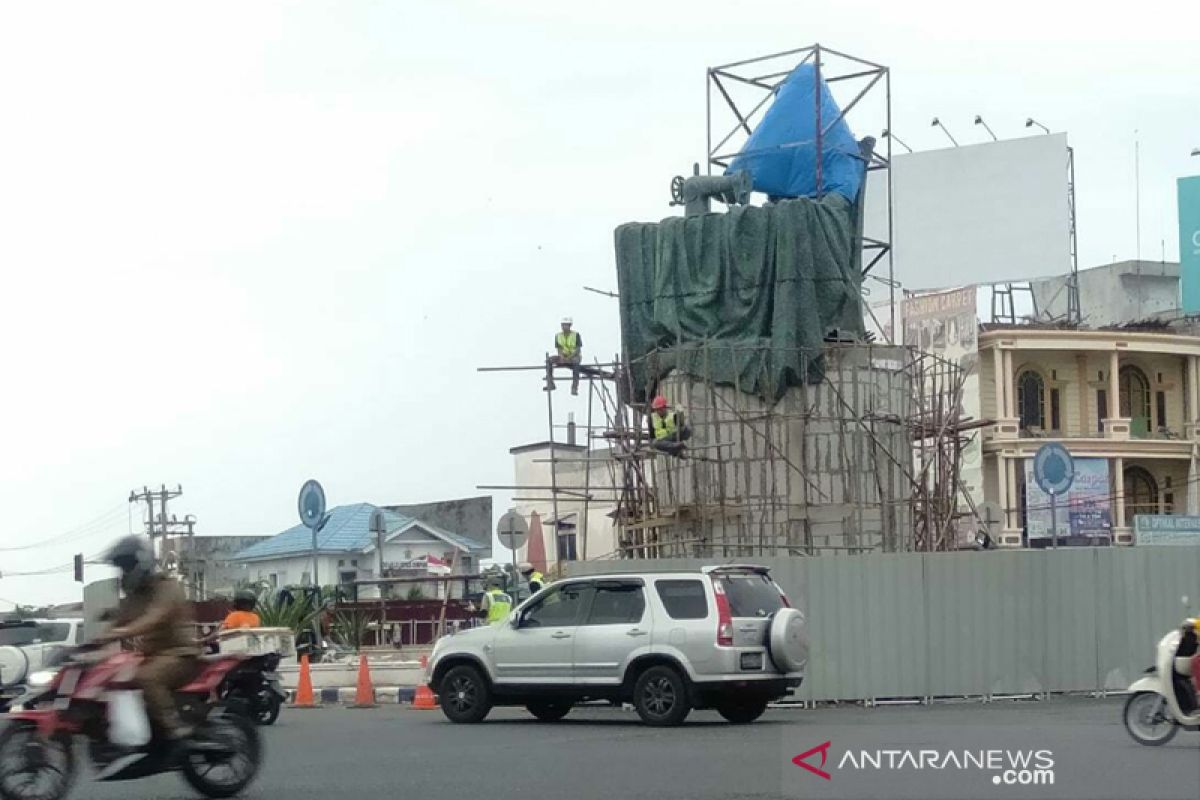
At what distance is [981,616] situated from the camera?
917 inches

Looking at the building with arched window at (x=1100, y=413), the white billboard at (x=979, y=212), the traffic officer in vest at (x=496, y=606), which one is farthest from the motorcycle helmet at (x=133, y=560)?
the white billboard at (x=979, y=212)

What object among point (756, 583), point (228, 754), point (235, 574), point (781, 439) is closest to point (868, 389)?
point (781, 439)

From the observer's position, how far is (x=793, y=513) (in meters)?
29.6

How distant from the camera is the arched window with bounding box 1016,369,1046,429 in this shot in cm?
5788

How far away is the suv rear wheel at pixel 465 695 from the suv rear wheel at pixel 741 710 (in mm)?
2482

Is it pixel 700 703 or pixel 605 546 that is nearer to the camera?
pixel 700 703

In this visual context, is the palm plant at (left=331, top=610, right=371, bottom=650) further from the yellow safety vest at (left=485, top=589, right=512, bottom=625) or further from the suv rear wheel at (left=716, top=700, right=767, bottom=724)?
the suv rear wheel at (left=716, top=700, right=767, bottom=724)

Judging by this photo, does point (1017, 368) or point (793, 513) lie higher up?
point (1017, 368)

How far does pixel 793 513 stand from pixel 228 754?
18.9 metres

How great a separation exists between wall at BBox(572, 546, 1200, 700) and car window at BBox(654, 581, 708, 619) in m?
4.07

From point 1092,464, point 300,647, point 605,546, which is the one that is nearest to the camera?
point 300,647

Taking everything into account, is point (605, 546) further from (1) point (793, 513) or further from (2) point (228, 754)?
(2) point (228, 754)

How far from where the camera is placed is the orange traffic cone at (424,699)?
23891 mm

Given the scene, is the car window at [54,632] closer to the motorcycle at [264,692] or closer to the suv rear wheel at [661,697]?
the motorcycle at [264,692]
